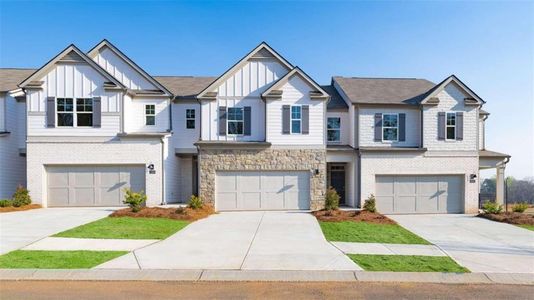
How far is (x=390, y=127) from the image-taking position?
1884cm

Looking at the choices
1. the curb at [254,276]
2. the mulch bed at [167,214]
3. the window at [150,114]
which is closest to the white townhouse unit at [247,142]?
the window at [150,114]

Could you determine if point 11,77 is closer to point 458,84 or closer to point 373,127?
point 373,127

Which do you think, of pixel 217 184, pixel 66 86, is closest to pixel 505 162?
pixel 217 184

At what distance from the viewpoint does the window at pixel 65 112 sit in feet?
57.5

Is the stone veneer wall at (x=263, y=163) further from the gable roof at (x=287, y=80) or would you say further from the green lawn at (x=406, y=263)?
the green lawn at (x=406, y=263)

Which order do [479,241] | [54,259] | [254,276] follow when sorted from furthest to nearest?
[479,241] < [54,259] < [254,276]

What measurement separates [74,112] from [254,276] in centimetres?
1559

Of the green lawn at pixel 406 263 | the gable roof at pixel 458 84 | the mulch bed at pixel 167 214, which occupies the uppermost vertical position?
the gable roof at pixel 458 84

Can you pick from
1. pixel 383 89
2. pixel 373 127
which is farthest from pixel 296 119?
pixel 383 89

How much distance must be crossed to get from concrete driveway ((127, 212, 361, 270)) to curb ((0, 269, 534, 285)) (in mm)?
362

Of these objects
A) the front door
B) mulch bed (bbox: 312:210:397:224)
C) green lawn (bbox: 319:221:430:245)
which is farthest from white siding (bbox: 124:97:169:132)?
green lawn (bbox: 319:221:430:245)

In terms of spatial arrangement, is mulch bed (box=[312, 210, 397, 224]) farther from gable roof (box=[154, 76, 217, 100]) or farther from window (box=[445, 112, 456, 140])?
gable roof (box=[154, 76, 217, 100])

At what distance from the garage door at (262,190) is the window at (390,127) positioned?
540 centimetres

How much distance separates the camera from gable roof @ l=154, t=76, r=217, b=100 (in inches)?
804
